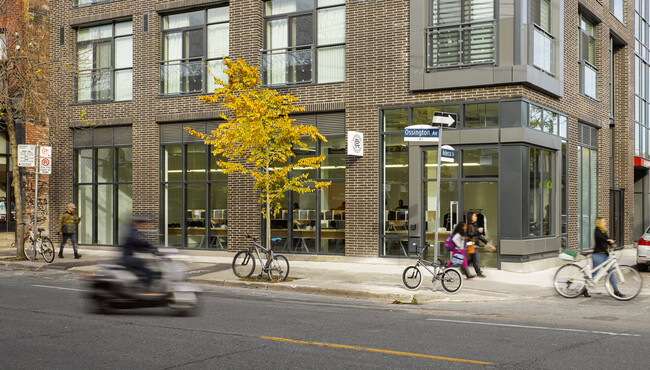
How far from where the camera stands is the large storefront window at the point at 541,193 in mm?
19062

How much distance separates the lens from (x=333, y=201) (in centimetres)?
2077

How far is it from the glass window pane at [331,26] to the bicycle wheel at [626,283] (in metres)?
10.6

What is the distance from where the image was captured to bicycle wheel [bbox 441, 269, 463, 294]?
47.6 ft

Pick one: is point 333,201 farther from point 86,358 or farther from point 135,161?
point 86,358

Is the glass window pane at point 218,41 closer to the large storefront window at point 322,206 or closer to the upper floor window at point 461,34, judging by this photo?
the large storefront window at point 322,206

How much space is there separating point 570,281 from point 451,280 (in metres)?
2.40

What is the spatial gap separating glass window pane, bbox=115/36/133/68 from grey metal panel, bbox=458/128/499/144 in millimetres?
12531

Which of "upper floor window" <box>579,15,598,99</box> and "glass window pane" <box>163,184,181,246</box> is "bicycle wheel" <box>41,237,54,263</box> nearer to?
"glass window pane" <box>163,184,181,246</box>

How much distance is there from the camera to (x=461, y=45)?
18.9 metres

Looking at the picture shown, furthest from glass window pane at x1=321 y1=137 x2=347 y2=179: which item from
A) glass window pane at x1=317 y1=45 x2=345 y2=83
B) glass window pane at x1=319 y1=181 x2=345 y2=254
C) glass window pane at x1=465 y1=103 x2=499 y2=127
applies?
glass window pane at x1=465 y1=103 x2=499 y2=127

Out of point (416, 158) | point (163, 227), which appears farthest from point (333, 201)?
point (163, 227)

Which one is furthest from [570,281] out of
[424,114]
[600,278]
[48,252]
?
[48,252]

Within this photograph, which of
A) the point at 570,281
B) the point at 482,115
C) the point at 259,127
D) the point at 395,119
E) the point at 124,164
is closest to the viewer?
the point at 570,281

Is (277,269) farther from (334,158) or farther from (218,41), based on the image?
(218,41)
